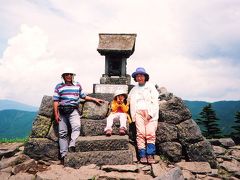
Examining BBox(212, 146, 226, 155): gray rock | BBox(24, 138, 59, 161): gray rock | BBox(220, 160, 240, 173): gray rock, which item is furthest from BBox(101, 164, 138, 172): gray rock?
BBox(212, 146, 226, 155): gray rock

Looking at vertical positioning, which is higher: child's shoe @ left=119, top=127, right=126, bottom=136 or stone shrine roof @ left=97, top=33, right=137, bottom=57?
stone shrine roof @ left=97, top=33, right=137, bottom=57

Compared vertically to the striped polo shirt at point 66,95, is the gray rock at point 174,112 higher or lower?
lower

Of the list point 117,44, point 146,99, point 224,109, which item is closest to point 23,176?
point 146,99

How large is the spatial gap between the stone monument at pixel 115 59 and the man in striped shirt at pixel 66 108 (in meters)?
2.41

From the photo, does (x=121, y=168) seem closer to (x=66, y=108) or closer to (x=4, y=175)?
(x=66, y=108)

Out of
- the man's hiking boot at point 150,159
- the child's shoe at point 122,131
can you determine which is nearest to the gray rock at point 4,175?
the child's shoe at point 122,131

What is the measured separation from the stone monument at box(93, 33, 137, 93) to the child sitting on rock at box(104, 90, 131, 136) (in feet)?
7.17

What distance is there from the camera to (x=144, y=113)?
7652 millimetres

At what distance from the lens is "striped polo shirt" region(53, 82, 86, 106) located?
25.4 feet

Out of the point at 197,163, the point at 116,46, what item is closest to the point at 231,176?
the point at 197,163

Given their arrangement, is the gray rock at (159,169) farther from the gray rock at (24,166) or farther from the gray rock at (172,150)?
the gray rock at (24,166)

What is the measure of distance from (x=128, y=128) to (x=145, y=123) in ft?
1.70

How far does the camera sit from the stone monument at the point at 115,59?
1034cm

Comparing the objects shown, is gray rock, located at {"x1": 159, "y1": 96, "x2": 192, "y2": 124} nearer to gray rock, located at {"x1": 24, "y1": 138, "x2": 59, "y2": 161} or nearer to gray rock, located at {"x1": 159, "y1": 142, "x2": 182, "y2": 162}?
gray rock, located at {"x1": 159, "y1": 142, "x2": 182, "y2": 162}
